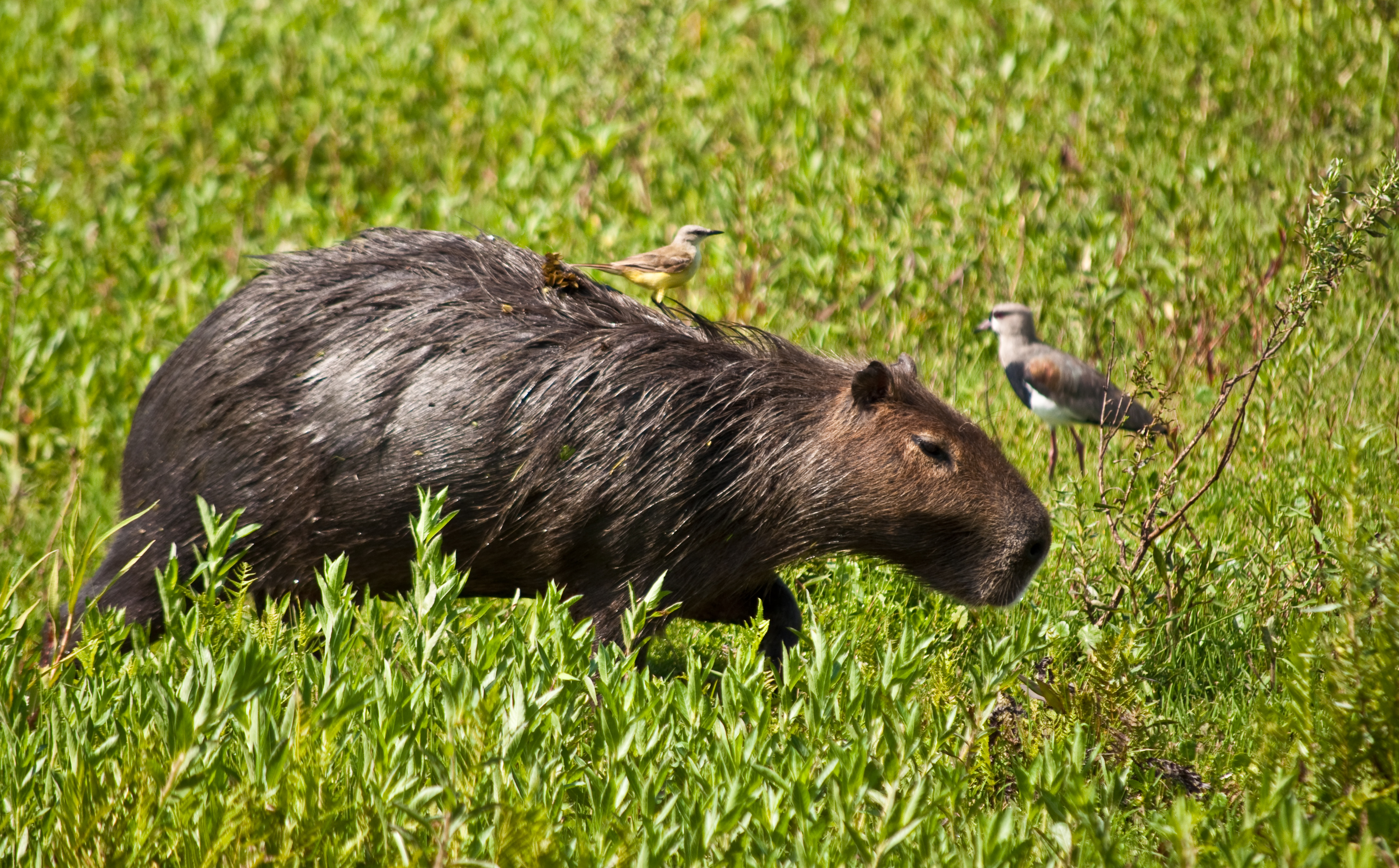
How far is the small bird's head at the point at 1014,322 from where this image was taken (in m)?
5.54

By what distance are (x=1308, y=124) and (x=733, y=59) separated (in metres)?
4.19

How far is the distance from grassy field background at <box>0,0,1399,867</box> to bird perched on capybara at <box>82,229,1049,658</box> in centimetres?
23

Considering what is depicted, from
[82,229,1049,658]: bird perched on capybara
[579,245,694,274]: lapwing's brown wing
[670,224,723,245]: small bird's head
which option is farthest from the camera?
[670,224,723,245]: small bird's head

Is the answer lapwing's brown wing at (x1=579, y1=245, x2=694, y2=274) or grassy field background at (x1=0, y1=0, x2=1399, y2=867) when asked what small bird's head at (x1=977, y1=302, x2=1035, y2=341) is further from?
lapwing's brown wing at (x1=579, y1=245, x2=694, y2=274)

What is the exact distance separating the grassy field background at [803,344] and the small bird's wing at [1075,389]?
0.24 meters

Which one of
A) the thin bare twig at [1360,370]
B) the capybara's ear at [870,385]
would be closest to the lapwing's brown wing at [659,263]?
the capybara's ear at [870,385]

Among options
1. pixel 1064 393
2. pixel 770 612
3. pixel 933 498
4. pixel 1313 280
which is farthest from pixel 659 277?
pixel 1313 280

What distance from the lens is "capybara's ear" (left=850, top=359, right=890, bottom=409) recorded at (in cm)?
394

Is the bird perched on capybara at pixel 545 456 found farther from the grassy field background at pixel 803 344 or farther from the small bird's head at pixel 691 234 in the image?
the small bird's head at pixel 691 234

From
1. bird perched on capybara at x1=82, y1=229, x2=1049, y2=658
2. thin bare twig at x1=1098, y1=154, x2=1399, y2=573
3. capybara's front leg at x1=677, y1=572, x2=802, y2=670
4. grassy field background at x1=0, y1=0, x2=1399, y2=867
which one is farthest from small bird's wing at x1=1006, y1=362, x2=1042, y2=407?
A: capybara's front leg at x1=677, y1=572, x2=802, y2=670

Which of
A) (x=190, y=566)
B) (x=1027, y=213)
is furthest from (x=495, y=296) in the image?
(x=1027, y=213)

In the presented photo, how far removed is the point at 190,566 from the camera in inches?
158

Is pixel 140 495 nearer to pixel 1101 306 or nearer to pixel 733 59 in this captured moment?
pixel 1101 306

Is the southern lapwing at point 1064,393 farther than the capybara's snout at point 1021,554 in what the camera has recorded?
Yes
